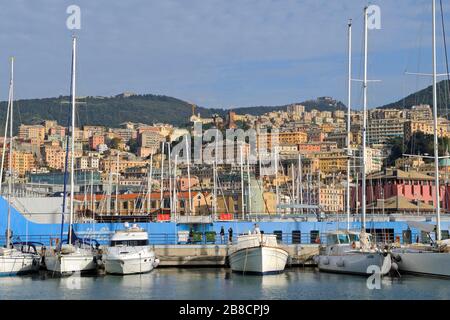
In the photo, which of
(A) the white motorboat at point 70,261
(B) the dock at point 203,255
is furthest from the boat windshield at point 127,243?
(B) the dock at point 203,255

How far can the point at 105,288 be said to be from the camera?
35.5 metres

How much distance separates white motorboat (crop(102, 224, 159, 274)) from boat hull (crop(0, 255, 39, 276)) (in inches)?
145

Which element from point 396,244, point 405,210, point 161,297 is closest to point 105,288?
point 161,297

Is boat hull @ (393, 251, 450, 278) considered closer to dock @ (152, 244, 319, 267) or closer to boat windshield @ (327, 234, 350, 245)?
boat windshield @ (327, 234, 350, 245)

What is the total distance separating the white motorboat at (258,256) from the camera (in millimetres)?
40688

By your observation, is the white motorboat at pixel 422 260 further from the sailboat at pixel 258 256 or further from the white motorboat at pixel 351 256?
the sailboat at pixel 258 256

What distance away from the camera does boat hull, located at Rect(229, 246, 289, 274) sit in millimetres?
40656

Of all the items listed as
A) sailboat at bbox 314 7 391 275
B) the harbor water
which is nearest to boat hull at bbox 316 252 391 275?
sailboat at bbox 314 7 391 275

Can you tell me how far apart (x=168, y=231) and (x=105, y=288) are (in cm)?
1498

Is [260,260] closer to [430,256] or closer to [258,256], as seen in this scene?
[258,256]

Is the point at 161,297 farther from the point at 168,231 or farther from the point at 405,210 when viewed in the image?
the point at 405,210

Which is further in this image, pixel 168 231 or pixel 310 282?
pixel 168 231
